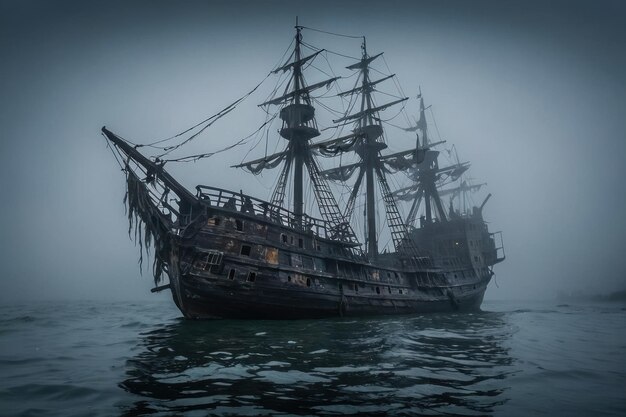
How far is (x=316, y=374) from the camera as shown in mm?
6395

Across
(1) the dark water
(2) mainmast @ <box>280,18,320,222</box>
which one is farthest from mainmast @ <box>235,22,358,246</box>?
(1) the dark water

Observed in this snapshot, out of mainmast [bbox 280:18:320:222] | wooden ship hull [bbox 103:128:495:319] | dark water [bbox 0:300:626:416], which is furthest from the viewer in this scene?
mainmast [bbox 280:18:320:222]

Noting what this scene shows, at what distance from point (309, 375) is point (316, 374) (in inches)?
6.7

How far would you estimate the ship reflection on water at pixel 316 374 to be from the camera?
473cm

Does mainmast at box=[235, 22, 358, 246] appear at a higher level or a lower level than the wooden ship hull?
higher

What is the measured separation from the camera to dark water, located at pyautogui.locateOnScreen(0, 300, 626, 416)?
473 centimetres

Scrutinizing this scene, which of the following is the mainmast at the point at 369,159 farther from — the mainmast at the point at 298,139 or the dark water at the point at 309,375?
the dark water at the point at 309,375

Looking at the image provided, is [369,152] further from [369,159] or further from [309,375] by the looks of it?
[309,375]

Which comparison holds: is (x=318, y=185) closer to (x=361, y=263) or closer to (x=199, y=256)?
(x=361, y=263)

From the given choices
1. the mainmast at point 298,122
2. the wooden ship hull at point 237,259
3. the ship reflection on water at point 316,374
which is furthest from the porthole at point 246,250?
the mainmast at point 298,122

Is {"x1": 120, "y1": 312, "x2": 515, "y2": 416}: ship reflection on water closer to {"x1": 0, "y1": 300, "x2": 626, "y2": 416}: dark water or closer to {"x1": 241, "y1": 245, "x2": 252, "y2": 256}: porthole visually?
{"x1": 0, "y1": 300, "x2": 626, "y2": 416}: dark water

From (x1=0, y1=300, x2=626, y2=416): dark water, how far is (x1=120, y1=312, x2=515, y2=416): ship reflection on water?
0.09 feet

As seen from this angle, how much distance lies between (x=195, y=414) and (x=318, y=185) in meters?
20.0

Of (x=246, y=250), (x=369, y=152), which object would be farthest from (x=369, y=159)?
(x=246, y=250)
